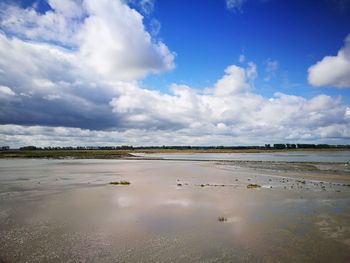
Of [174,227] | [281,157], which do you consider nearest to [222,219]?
[174,227]

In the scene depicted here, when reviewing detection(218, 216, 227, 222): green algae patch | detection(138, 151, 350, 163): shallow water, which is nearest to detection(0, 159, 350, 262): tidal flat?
detection(218, 216, 227, 222): green algae patch

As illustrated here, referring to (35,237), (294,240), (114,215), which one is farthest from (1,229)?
(294,240)

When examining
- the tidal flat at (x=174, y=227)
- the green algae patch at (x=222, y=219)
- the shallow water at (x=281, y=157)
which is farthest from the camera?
the shallow water at (x=281, y=157)

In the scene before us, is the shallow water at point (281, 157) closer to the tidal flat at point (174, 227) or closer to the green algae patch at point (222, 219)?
the tidal flat at point (174, 227)

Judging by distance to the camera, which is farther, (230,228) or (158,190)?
(158,190)

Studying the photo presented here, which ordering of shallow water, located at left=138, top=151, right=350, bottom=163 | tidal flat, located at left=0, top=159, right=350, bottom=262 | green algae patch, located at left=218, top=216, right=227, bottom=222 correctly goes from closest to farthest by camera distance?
1. tidal flat, located at left=0, top=159, right=350, bottom=262
2. green algae patch, located at left=218, top=216, right=227, bottom=222
3. shallow water, located at left=138, top=151, right=350, bottom=163

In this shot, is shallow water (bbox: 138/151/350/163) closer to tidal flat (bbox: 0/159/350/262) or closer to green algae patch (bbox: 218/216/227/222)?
tidal flat (bbox: 0/159/350/262)

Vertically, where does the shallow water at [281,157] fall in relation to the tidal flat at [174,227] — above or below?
above

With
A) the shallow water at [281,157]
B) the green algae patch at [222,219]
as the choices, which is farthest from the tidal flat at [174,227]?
the shallow water at [281,157]

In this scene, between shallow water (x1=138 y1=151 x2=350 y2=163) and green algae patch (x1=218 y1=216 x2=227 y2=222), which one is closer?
green algae patch (x1=218 y1=216 x2=227 y2=222)

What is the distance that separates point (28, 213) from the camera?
14586mm

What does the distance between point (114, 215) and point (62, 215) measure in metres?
2.77

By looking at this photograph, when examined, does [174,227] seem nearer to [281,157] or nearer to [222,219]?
[222,219]

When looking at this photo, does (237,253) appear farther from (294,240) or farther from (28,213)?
(28,213)
